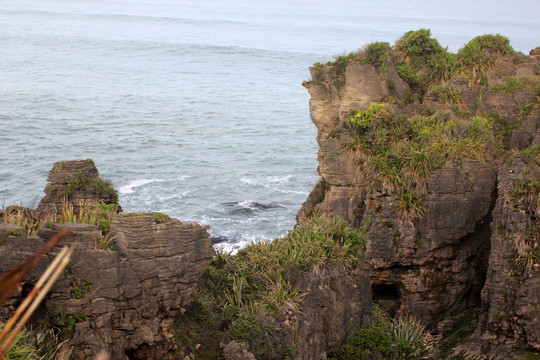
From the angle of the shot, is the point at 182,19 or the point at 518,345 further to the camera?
the point at 182,19

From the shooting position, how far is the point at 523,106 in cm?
2616

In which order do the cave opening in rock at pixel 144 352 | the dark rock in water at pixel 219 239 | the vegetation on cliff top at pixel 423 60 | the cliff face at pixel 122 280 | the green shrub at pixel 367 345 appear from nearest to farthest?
the cliff face at pixel 122 280 → the cave opening in rock at pixel 144 352 → the green shrub at pixel 367 345 → the vegetation on cliff top at pixel 423 60 → the dark rock in water at pixel 219 239

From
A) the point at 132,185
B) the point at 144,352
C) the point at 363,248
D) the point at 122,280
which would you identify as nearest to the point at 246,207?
the point at 132,185

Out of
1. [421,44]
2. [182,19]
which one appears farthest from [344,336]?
[182,19]

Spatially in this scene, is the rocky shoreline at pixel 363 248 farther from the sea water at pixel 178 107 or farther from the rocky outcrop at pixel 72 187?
the sea water at pixel 178 107

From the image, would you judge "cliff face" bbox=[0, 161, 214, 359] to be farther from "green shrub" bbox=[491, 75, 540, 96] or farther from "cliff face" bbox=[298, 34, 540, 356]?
"green shrub" bbox=[491, 75, 540, 96]

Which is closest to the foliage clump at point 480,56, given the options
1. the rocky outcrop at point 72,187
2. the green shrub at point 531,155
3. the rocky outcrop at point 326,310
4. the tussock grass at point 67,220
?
the green shrub at point 531,155

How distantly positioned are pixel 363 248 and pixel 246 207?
73.5ft

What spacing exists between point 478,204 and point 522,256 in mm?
3931

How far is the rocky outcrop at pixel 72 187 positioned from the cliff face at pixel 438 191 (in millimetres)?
9219

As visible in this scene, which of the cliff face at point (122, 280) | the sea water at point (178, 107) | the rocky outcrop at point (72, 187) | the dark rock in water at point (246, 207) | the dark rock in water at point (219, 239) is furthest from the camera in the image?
the sea water at point (178, 107)

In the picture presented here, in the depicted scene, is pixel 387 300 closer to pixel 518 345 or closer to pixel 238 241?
pixel 518 345

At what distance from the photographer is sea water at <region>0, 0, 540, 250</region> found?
43688 millimetres

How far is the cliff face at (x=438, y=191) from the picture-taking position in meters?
18.9
